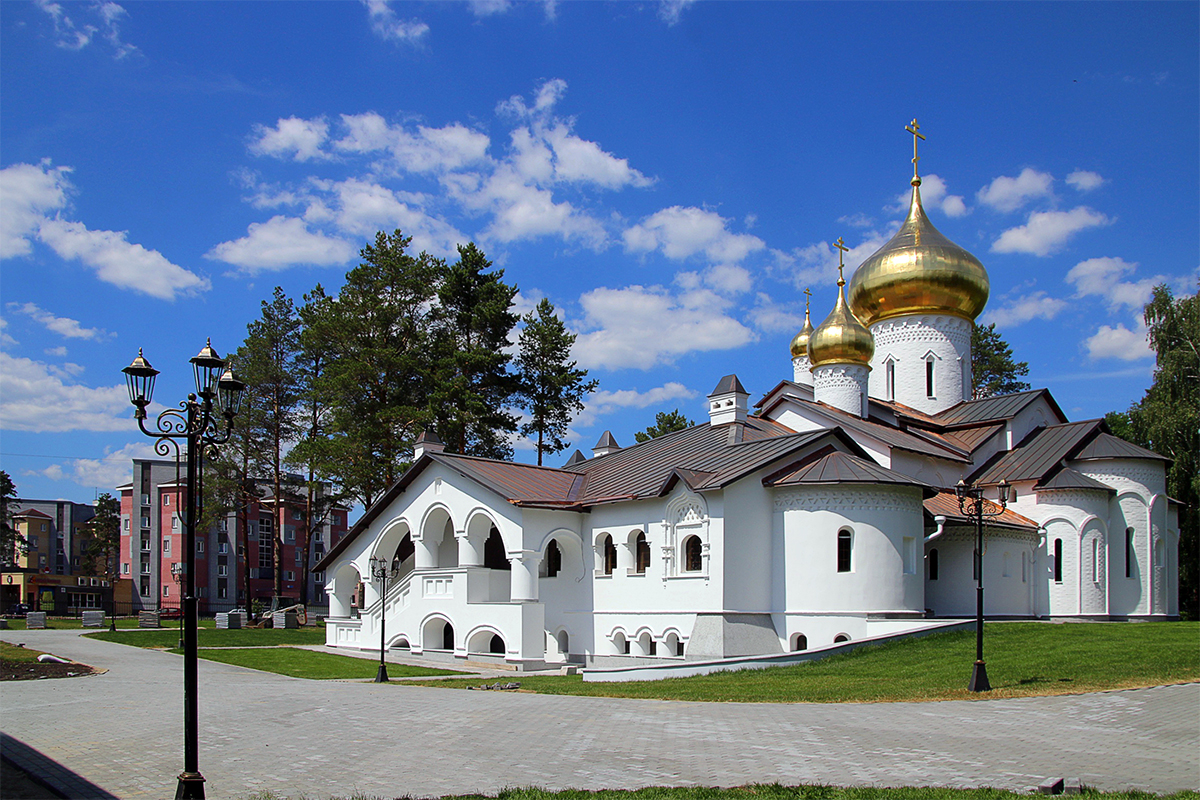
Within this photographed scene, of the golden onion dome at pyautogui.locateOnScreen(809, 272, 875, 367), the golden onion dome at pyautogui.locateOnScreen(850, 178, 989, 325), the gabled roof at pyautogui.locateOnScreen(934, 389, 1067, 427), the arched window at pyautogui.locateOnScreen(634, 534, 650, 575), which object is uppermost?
the golden onion dome at pyautogui.locateOnScreen(850, 178, 989, 325)

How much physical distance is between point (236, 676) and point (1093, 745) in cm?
1631

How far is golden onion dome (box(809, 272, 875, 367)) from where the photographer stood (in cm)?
3083

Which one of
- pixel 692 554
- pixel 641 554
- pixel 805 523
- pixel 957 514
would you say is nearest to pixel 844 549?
pixel 805 523

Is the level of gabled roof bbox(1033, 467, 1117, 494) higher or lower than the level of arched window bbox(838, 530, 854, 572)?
higher

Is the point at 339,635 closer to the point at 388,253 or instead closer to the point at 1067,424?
the point at 388,253

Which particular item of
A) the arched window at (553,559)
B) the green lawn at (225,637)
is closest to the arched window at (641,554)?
the arched window at (553,559)

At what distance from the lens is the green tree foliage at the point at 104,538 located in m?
77.9

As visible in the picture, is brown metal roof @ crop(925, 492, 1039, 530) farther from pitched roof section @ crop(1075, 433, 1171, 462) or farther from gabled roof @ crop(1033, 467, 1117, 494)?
pitched roof section @ crop(1075, 433, 1171, 462)

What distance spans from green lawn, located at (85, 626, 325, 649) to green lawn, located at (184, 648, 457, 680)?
2.38 metres

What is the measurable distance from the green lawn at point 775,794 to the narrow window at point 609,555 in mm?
17903

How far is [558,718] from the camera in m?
12.5

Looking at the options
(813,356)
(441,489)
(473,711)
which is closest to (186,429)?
(473,711)

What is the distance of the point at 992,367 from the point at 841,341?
998 inches

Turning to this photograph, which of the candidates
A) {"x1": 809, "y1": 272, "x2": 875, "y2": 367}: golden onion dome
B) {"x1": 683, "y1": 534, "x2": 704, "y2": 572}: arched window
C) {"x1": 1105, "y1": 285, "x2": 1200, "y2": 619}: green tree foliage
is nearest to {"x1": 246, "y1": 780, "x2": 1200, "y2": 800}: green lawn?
{"x1": 683, "y1": 534, "x2": 704, "y2": 572}: arched window
